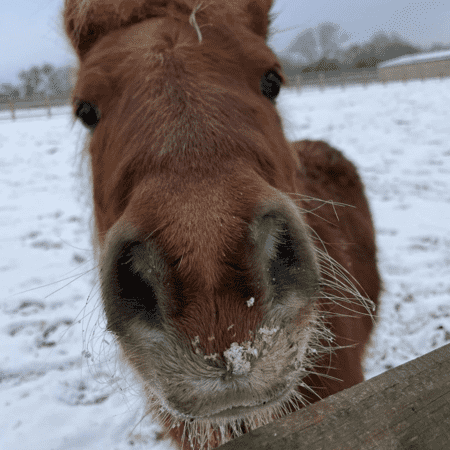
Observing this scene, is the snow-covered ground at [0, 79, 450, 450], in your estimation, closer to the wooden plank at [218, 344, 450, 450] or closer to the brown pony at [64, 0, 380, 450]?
the brown pony at [64, 0, 380, 450]

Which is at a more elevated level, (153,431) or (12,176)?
(153,431)

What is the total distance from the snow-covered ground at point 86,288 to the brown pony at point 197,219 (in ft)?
1.05

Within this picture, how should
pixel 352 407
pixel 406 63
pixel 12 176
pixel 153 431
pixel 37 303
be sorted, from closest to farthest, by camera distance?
pixel 352 407 → pixel 153 431 → pixel 37 303 → pixel 12 176 → pixel 406 63

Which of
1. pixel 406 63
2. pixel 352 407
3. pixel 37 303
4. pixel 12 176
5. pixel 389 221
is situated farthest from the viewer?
pixel 406 63

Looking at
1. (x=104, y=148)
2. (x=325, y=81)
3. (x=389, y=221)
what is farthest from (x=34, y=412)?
(x=325, y=81)

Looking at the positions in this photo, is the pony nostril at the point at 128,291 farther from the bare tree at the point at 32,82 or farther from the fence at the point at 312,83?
the fence at the point at 312,83

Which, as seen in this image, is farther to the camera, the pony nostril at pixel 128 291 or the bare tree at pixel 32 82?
the bare tree at pixel 32 82

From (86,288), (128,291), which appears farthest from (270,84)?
(86,288)

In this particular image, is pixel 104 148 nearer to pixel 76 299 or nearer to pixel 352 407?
pixel 352 407

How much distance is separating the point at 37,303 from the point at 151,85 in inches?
118

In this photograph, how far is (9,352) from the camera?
271 centimetres

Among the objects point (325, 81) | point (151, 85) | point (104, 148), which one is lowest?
point (325, 81)

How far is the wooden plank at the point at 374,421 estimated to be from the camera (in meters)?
0.70

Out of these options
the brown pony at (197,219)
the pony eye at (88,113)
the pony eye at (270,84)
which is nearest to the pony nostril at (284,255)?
the brown pony at (197,219)
